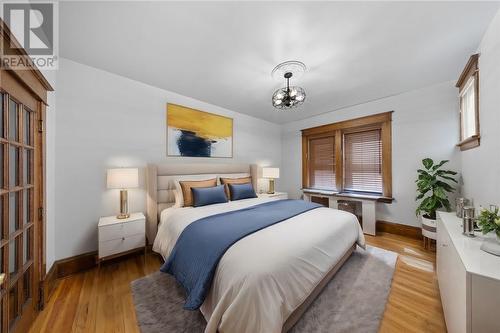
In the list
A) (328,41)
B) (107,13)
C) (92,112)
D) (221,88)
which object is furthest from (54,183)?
(328,41)

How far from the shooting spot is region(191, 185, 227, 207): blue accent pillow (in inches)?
107

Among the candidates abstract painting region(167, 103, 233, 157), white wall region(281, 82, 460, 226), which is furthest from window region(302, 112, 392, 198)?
abstract painting region(167, 103, 233, 157)

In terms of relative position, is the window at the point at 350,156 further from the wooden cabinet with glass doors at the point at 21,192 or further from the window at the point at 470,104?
the wooden cabinet with glass doors at the point at 21,192

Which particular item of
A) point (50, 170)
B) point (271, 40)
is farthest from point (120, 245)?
point (271, 40)

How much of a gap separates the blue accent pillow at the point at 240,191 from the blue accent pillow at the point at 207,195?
310 millimetres

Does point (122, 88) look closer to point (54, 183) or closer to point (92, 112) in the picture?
point (92, 112)

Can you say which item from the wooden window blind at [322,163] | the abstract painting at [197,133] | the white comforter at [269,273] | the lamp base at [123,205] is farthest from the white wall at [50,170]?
the wooden window blind at [322,163]

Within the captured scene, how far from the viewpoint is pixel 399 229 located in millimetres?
3307

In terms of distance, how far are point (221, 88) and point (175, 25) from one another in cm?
133

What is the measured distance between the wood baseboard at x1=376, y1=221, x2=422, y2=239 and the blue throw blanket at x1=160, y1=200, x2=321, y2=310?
2420 mm

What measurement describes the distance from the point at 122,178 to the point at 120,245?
32.6 inches

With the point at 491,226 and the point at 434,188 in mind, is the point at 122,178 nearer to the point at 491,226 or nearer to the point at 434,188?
the point at 491,226

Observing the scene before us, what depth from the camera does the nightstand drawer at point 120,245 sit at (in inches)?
85.3

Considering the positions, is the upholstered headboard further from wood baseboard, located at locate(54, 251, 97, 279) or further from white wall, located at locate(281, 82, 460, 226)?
white wall, located at locate(281, 82, 460, 226)
